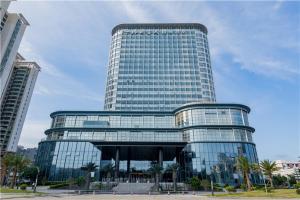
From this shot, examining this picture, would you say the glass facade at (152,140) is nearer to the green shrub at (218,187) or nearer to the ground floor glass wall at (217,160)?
the ground floor glass wall at (217,160)

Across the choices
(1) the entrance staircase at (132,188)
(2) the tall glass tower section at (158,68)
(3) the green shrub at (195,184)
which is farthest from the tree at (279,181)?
(1) the entrance staircase at (132,188)

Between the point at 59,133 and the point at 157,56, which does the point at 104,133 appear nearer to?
the point at 59,133

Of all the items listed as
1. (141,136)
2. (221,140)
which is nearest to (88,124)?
(141,136)

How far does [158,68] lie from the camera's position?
108188 mm

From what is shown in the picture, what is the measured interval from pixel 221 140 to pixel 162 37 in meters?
74.3

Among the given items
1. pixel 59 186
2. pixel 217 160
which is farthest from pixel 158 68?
pixel 59 186

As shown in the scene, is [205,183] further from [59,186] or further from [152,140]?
[59,186]

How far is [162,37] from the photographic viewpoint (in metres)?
118

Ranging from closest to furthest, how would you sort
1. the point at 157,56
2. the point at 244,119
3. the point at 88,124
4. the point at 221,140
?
1. the point at 221,140
2. the point at 244,119
3. the point at 88,124
4. the point at 157,56

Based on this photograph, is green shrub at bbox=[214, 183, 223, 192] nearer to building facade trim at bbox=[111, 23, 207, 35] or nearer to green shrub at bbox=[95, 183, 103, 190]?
green shrub at bbox=[95, 183, 103, 190]

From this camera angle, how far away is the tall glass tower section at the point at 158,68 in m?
99.8

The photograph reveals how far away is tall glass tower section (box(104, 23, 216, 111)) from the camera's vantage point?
Answer: 9981 cm

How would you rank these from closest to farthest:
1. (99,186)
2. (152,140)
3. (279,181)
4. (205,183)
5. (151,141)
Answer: (205,183) → (99,186) → (151,141) → (152,140) → (279,181)

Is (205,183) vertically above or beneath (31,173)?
beneath
